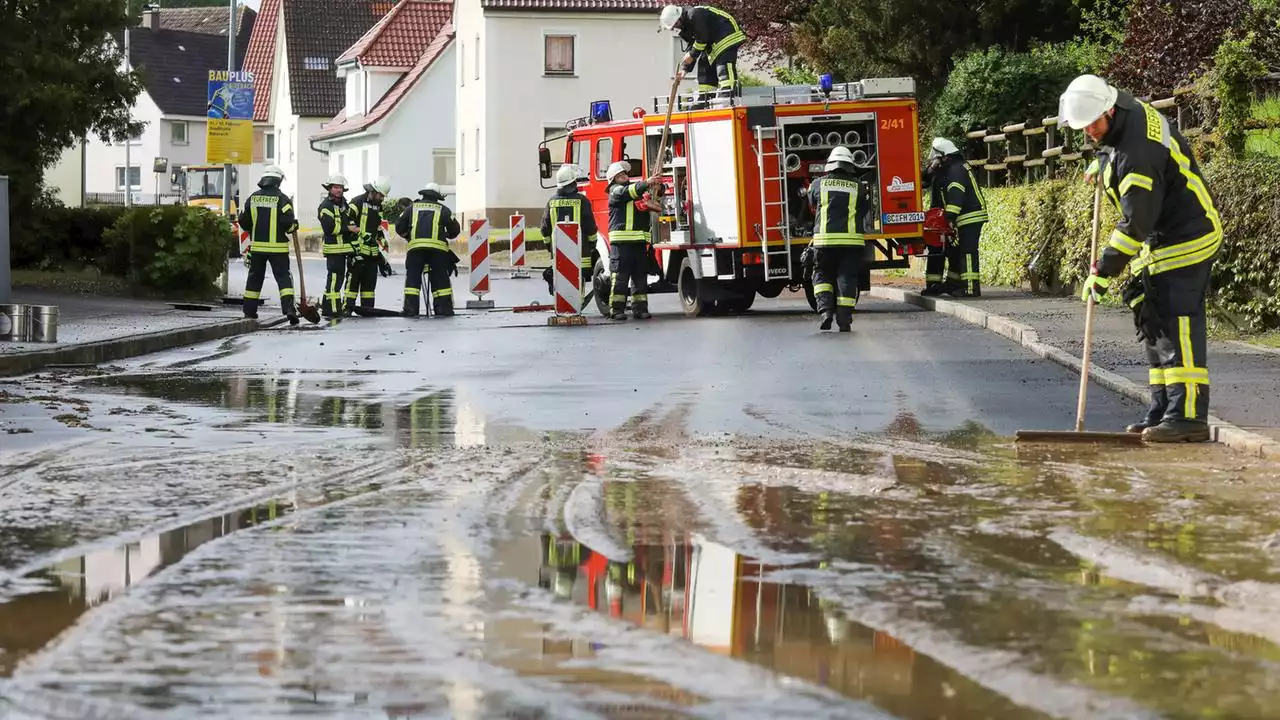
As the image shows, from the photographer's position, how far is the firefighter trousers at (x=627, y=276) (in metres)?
23.4

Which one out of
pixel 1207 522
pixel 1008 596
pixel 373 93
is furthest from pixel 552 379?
pixel 373 93

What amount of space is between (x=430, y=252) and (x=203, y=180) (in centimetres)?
6043

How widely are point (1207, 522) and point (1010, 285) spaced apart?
19.9 m

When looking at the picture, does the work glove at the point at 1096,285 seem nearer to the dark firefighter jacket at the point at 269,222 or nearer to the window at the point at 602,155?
the dark firefighter jacket at the point at 269,222

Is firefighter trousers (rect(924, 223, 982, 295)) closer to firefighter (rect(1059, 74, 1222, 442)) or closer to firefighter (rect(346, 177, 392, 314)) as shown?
firefighter (rect(346, 177, 392, 314))

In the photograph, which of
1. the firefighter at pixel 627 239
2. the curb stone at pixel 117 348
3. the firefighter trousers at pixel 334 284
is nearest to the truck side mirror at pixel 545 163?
the firefighter at pixel 627 239

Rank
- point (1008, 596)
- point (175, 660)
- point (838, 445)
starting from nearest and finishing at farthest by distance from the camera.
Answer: point (175, 660) → point (1008, 596) → point (838, 445)

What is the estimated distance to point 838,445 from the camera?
10.2 meters

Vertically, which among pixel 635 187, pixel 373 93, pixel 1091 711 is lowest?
pixel 1091 711

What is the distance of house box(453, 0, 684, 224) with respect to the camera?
56.0 meters

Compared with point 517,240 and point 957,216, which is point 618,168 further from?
point 517,240

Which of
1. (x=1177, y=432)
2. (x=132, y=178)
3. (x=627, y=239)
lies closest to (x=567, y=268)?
(x=627, y=239)

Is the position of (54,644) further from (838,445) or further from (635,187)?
(635,187)

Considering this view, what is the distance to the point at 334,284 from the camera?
25.0 metres
